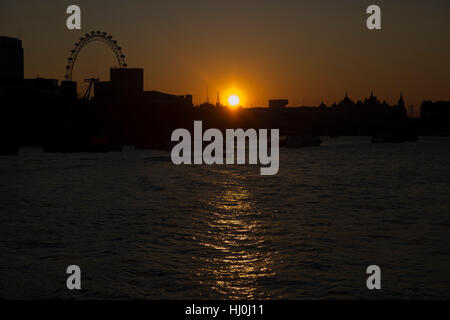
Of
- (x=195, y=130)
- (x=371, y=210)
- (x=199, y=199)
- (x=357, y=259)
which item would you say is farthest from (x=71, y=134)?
(x=357, y=259)

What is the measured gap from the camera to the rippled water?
14.6m

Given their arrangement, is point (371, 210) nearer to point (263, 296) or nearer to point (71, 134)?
point (263, 296)

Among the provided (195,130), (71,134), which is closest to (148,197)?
(71,134)

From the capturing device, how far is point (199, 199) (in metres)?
38.5

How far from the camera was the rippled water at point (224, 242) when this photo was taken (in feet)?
48.1

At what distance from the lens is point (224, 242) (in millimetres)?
21656

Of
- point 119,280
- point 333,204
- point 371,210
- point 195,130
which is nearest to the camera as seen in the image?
point 119,280

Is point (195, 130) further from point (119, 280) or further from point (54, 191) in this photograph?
point (119, 280)

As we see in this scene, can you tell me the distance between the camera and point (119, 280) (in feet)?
50.1
